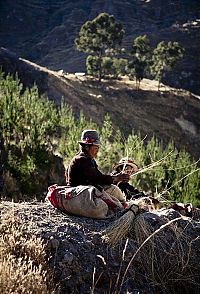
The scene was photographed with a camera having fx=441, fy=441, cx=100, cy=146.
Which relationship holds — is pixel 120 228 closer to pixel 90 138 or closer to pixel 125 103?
pixel 90 138

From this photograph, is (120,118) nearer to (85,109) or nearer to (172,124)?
(85,109)

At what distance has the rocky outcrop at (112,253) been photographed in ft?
11.8

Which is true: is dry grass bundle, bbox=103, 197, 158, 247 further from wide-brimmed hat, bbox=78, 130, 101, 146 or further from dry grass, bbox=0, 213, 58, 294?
wide-brimmed hat, bbox=78, 130, 101, 146

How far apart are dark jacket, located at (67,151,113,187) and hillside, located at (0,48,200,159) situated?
25694 millimetres

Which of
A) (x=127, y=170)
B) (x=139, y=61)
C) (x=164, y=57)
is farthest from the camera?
(x=164, y=57)

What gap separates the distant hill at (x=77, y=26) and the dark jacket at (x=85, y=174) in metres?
57.6

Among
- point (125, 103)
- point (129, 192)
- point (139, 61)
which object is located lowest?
point (125, 103)

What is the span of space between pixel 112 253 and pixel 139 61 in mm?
39837

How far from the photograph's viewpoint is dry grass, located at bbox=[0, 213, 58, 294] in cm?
293

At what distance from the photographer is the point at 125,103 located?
123 feet

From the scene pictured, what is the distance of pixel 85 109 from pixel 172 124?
29.3 feet

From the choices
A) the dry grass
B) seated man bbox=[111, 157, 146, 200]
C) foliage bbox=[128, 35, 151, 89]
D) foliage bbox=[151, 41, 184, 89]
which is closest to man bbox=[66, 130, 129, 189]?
seated man bbox=[111, 157, 146, 200]

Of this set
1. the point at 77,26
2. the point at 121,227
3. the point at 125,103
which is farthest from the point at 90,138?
the point at 77,26

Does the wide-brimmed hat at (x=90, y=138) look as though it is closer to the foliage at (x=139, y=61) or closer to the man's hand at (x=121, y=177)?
the man's hand at (x=121, y=177)
